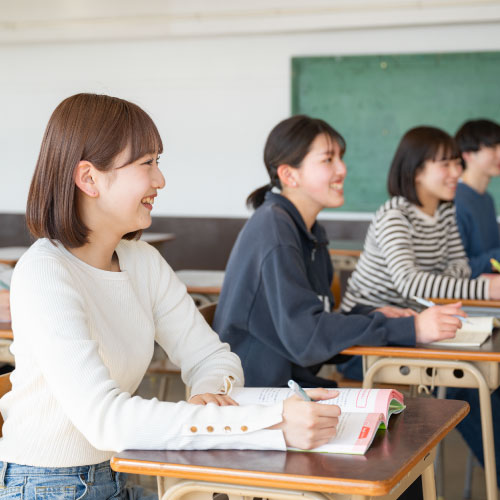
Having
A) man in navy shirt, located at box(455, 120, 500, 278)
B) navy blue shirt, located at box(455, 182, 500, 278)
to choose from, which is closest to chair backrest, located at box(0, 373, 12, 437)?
navy blue shirt, located at box(455, 182, 500, 278)

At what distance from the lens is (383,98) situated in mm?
6289

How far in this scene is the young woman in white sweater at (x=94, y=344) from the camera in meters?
1.21

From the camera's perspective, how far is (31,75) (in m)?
7.17

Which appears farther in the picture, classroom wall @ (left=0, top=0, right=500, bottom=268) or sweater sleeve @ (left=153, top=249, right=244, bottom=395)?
classroom wall @ (left=0, top=0, right=500, bottom=268)

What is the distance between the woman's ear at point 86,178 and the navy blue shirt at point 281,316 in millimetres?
771

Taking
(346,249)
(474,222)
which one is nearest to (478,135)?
(474,222)

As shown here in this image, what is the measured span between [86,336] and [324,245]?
1.24 metres

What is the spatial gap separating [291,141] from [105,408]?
1360 millimetres

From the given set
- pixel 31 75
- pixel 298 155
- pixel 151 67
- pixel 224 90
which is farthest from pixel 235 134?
pixel 298 155

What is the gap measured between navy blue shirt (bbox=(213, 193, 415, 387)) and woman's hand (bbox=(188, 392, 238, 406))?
0.65 m

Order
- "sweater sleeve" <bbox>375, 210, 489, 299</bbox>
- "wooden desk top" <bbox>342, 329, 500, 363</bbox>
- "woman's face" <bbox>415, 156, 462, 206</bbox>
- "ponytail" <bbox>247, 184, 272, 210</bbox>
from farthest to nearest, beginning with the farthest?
"woman's face" <bbox>415, 156, 462, 206</bbox>, "sweater sleeve" <bbox>375, 210, 489, 299</bbox>, "ponytail" <bbox>247, 184, 272, 210</bbox>, "wooden desk top" <bbox>342, 329, 500, 363</bbox>

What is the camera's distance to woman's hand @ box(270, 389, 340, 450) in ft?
3.86

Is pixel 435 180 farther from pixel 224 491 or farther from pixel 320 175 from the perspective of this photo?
pixel 224 491

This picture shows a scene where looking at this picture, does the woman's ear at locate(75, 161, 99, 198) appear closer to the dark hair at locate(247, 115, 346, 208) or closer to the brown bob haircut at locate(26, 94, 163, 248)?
the brown bob haircut at locate(26, 94, 163, 248)
